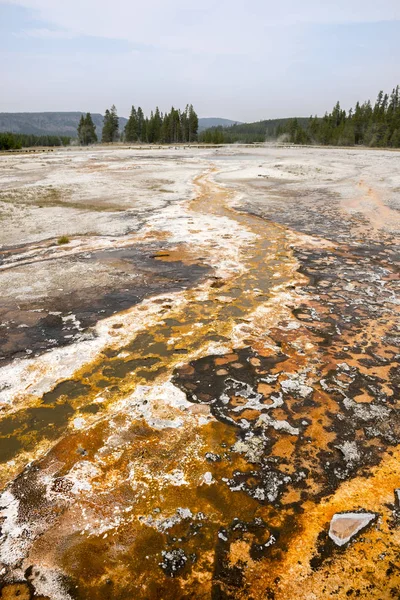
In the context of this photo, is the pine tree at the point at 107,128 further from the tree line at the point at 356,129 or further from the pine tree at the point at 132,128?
the tree line at the point at 356,129

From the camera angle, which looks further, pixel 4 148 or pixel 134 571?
pixel 4 148

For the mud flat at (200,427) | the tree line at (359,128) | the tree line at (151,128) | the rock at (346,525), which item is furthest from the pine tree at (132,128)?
the rock at (346,525)

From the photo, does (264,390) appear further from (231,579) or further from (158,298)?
(158,298)

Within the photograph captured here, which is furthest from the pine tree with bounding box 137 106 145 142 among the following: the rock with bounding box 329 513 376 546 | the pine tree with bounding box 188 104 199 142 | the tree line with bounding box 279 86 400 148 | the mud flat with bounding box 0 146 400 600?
the rock with bounding box 329 513 376 546

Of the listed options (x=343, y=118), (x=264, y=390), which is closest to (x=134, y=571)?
(x=264, y=390)

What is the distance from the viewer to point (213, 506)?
216 centimetres

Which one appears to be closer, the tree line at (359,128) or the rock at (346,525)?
the rock at (346,525)

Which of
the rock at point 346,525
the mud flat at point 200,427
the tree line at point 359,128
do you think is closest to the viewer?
the mud flat at point 200,427

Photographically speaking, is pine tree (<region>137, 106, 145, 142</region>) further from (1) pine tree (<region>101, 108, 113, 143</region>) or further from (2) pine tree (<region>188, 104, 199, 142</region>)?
(2) pine tree (<region>188, 104, 199, 142</region>)

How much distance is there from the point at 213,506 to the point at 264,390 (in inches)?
46.4

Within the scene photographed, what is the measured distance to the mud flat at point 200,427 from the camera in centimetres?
186

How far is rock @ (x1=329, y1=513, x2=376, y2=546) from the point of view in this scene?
6.50 feet

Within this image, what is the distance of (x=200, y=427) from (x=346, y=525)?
1130 mm

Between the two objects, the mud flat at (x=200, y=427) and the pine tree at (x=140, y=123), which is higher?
the pine tree at (x=140, y=123)
